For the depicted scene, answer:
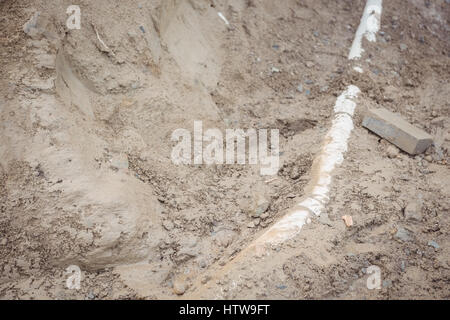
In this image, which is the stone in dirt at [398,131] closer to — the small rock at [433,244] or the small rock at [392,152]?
the small rock at [392,152]

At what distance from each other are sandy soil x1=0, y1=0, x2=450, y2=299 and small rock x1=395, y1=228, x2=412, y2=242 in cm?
2

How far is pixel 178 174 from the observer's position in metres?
2.98

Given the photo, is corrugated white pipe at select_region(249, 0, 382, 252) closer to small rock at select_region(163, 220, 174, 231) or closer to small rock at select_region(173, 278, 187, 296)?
small rock at select_region(173, 278, 187, 296)

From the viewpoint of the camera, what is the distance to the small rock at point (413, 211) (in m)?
2.57

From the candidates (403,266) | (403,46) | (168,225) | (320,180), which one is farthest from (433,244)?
(403,46)

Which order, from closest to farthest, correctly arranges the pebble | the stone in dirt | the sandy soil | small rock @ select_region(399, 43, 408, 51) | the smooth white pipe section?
the sandy soil < the stone in dirt < the pebble < the smooth white pipe section < small rock @ select_region(399, 43, 408, 51)

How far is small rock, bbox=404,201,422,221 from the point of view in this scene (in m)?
2.57

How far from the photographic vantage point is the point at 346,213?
2.56 meters

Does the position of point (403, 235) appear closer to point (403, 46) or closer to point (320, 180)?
point (320, 180)

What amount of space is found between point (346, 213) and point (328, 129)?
936 mm

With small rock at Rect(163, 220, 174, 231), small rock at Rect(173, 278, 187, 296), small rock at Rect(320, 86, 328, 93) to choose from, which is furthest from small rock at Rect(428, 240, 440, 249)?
small rock at Rect(320, 86, 328, 93)

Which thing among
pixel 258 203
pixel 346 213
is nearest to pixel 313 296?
pixel 346 213

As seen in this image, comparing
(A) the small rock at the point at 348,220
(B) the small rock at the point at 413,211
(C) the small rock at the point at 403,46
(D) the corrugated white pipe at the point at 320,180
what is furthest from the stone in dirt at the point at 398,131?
(C) the small rock at the point at 403,46
